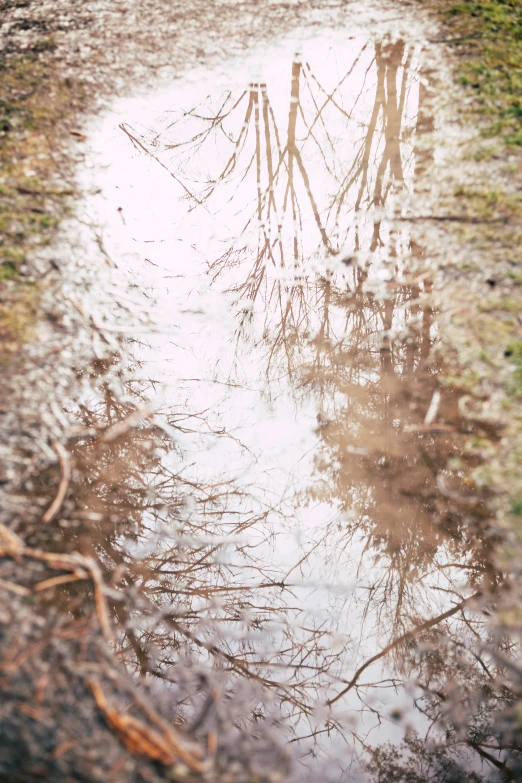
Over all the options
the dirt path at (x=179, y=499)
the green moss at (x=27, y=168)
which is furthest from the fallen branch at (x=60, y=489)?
the green moss at (x=27, y=168)

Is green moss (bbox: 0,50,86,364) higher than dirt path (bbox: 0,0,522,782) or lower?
higher

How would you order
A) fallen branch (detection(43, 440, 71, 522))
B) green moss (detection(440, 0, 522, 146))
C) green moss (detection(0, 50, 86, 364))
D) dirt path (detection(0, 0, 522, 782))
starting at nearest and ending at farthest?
dirt path (detection(0, 0, 522, 782)) < fallen branch (detection(43, 440, 71, 522)) < green moss (detection(0, 50, 86, 364)) < green moss (detection(440, 0, 522, 146))

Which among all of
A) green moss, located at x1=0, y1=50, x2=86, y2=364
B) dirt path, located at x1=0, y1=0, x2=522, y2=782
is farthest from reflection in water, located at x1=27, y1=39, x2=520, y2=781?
green moss, located at x1=0, y1=50, x2=86, y2=364

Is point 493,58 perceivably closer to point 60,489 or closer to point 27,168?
point 27,168

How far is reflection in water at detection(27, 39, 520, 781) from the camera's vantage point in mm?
1829

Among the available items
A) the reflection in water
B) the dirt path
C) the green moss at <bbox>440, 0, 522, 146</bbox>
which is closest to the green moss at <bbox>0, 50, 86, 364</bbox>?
the dirt path

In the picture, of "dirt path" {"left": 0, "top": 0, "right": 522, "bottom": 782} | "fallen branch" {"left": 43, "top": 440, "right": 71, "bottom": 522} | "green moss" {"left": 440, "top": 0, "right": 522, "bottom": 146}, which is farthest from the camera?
"green moss" {"left": 440, "top": 0, "right": 522, "bottom": 146}

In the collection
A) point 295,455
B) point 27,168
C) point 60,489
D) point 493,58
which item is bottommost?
point 60,489

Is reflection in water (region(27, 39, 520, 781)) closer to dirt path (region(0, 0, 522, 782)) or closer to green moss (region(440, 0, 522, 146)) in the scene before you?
dirt path (region(0, 0, 522, 782))


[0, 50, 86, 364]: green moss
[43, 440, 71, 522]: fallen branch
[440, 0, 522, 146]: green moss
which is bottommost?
[43, 440, 71, 522]: fallen branch

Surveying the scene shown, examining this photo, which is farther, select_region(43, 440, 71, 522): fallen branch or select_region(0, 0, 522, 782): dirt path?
select_region(43, 440, 71, 522): fallen branch

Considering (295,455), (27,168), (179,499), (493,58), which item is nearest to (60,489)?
(179,499)

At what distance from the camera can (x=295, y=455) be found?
229 cm

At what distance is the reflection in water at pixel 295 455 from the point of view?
1829 mm
